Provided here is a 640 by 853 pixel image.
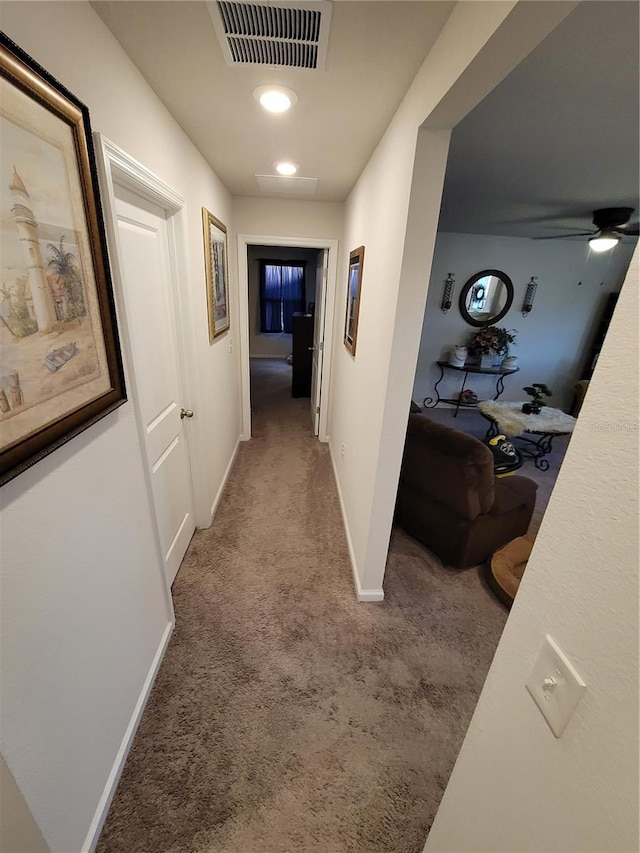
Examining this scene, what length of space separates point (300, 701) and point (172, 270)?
6.92 feet

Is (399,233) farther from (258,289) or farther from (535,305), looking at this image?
(258,289)

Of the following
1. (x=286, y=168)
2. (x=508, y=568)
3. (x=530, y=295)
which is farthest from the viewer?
(x=530, y=295)

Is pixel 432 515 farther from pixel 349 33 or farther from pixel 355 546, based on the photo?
pixel 349 33

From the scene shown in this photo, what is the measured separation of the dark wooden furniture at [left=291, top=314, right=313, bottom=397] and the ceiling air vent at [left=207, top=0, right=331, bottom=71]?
11.7 ft

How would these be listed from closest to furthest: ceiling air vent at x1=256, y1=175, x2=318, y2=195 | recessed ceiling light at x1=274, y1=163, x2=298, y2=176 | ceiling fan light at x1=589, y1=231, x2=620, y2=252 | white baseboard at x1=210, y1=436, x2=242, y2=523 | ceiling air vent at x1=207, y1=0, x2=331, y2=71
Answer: ceiling air vent at x1=207, y1=0, x2=331, y2=71
recessed ceiling light at x1=274, y1=163, x2=298, y2=176
ceiling air vent at x1=256, y1=175, x2=318, y2=195
white baseboard at x1=210, y1=436, x2=242, y2=523
ceiling fan light at x1=589, y1=231, x2=620, y2=252

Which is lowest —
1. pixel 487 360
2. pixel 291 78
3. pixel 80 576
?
pixel 80 576

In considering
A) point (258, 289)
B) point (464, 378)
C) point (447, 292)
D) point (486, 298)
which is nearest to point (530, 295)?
point (486, 298)

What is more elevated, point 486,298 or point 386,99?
point 386,99

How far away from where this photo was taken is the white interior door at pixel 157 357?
139 cm

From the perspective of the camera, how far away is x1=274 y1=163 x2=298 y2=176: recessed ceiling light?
215 centimetres

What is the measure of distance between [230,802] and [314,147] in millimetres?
2874

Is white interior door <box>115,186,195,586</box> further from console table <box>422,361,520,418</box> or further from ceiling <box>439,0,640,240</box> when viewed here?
console table <box>422,361,520,418</box>

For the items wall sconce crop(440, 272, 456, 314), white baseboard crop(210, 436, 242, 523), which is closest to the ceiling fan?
wall sconce crop(440, 272, 456, 314)

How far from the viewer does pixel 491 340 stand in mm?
4648
